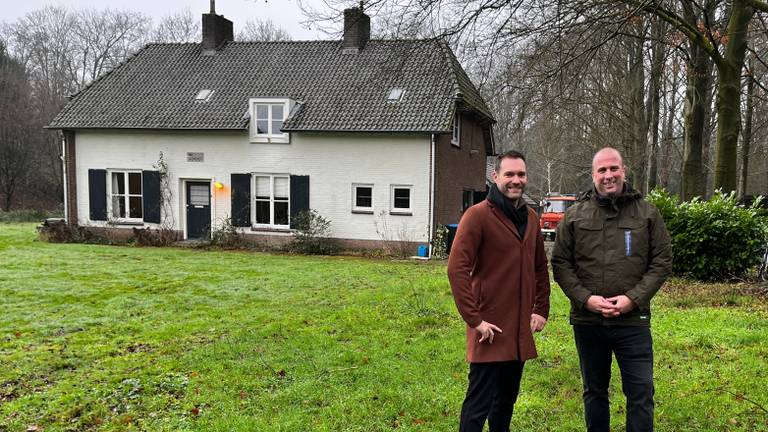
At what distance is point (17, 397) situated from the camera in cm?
502

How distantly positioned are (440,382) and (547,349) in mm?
1601

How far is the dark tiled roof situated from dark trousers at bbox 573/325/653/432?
42.7ft

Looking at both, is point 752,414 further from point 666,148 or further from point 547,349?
point 666,148

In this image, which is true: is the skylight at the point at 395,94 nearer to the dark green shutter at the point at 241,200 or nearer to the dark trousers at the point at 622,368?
the dark green shutter at the point at 241,200

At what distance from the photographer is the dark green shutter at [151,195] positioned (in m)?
18.9

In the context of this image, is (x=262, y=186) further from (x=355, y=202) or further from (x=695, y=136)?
(x=695, y=136)

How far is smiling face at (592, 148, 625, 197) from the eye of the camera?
3506 millimetres

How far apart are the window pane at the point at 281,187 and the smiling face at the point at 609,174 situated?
15.4m

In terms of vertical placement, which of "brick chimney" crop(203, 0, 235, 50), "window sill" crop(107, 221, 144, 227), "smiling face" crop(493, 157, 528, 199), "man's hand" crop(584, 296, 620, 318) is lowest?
"window sill" crop(107, 221, 144, 227)

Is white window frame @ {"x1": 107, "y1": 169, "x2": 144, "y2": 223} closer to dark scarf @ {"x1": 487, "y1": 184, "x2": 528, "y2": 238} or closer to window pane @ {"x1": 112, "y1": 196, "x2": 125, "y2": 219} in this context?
window pane @ {"x1": 112, "y1": 196, "x2": 125, "y2": 219}

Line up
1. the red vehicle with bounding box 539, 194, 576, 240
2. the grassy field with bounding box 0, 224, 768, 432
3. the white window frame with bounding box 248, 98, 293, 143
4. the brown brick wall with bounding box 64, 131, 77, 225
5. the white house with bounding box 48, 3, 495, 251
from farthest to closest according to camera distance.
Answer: the red vehicle with bounding box 539, 194, 576, 240
the brown brick wall with bounding box 64, 131, 77, 225
the white window frame with bounding box 248, 98, 293, 143
the white house with bounding box 48, 3, 495, 251
the grassy field with bounding box 0, 224, 768, 432

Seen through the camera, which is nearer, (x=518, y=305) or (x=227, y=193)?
(x=518, y=305)

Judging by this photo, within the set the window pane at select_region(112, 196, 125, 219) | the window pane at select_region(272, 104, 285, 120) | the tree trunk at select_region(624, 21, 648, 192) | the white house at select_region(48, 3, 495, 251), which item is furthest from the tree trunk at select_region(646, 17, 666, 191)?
the window pane at select_region(112, 196, 125, 219)

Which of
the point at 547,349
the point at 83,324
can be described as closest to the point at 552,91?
the point at 547,349
